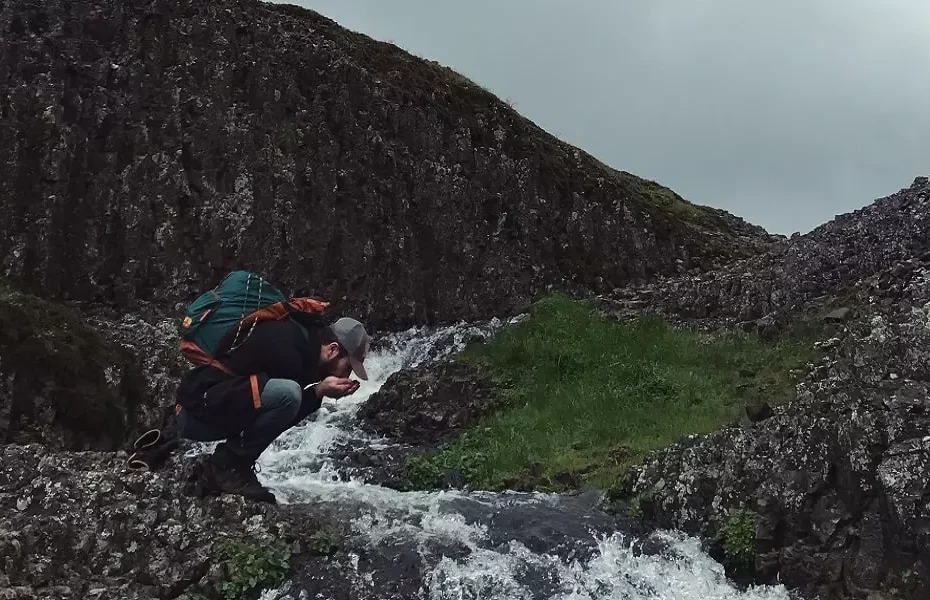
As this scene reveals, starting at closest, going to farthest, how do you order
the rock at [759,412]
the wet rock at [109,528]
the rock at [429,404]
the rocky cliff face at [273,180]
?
the wet rock at [109,528]
the rock at [759,412]
the rock at [429,404]
the rocky cliff face at [273,180]

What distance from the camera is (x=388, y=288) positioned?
2400cm

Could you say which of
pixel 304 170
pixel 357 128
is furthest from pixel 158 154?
pixel 357 128

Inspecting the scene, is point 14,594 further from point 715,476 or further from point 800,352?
point 800,352

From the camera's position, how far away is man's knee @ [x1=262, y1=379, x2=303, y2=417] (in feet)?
24.2

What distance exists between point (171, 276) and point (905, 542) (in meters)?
19.9

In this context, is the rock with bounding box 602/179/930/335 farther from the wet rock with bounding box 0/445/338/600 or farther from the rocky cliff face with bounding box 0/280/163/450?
the wet rock with bounding box 0/445/338/600

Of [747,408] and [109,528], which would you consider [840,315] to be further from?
[109,528]

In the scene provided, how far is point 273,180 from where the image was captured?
24.1m

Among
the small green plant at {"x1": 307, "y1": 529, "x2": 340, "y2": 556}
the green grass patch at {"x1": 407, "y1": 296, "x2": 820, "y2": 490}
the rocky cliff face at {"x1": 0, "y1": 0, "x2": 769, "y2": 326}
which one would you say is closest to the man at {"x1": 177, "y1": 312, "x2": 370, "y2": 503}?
the small green plant at {"x1": 307, "y1": 529, "x2": 340, "y2": 556}

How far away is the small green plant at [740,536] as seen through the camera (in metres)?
8.26

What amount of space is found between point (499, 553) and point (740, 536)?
2490 mm

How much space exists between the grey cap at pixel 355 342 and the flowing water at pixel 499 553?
2030mm

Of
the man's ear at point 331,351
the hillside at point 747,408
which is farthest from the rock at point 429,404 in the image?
the man's ear at point 331,351

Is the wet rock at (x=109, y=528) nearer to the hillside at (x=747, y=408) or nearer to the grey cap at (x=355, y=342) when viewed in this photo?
the grey cap at (x=355, y=342)
